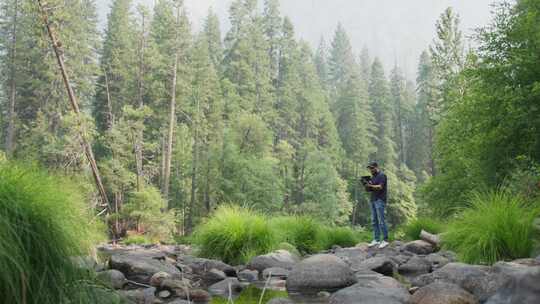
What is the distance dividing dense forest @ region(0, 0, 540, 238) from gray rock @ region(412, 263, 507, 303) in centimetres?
453

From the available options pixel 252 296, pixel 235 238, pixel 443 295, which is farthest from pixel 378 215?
pixel 443 295

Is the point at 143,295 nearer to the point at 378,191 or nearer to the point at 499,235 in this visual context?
the point at 499,235

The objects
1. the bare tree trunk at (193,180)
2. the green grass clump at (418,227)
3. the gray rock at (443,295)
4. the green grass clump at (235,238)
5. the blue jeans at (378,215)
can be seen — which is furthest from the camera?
the bare tree trunk at (193,180)

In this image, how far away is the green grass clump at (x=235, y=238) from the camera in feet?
29.5

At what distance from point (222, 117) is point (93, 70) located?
11.5 metres

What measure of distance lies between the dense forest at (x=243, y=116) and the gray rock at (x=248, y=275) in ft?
15.4

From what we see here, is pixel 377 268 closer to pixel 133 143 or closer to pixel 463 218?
pixel 463 218

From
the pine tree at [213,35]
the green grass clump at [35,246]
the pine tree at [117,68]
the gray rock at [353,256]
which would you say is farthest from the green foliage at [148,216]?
the pine tree at [213,35]

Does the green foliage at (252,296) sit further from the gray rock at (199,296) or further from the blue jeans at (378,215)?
the blue jeans at (378,215)

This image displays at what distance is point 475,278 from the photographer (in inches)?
198

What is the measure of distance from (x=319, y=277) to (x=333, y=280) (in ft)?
0.64

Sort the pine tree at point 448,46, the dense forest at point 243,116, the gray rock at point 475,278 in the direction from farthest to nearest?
1. the pine tree at point 448,46
2. the dense forest at point 243,116
3. the gray rock at point 475,278

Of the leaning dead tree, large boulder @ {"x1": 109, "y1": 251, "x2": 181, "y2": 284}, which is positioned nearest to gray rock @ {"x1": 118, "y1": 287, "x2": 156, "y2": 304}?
large boulder @ {"x1": 109, "y1": 251, "x2": 181, "y2": 284}

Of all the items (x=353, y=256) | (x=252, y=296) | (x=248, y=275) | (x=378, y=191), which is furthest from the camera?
(x=378, y=191)
